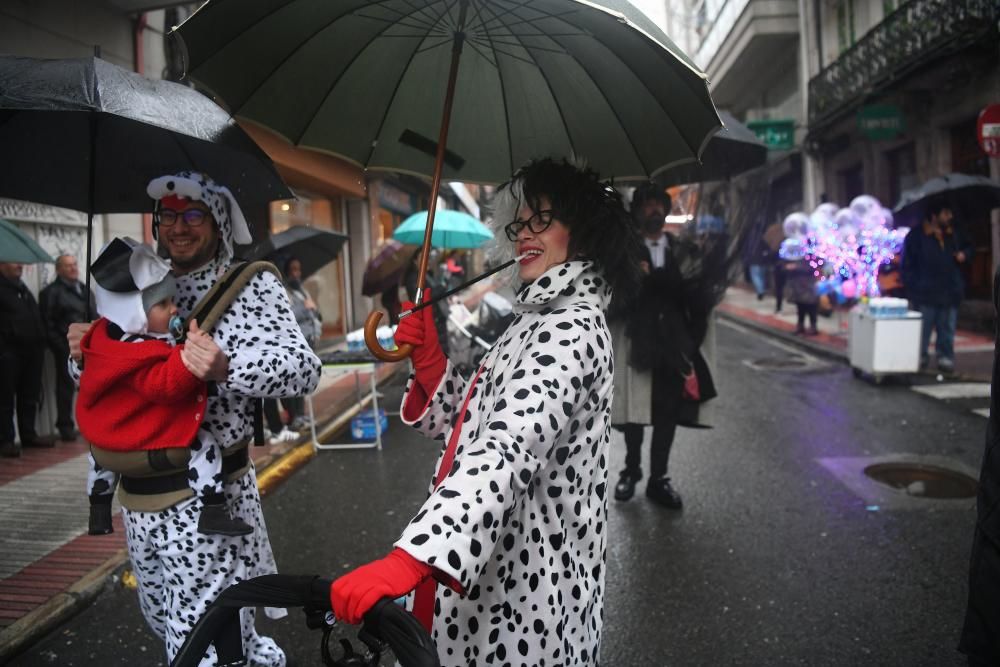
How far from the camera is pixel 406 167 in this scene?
235 centimetres

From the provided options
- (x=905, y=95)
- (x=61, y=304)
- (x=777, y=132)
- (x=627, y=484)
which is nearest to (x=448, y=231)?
(x=61, y=304)

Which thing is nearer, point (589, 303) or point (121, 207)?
point (589, 303)

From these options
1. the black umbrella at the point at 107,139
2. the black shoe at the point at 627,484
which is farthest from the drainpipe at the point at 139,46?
the black shoe at the point at 627,484

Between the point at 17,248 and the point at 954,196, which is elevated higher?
the point at 954,196

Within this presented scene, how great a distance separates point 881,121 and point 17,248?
53.2 ft

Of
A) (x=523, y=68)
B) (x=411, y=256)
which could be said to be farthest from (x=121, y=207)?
(x=411, y=256)

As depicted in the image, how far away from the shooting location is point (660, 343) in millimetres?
4168

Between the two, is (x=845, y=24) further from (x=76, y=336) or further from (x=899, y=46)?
(x=76, y=336)

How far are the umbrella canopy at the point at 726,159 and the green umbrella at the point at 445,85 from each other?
159 cm

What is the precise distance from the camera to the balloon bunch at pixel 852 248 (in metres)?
12.0

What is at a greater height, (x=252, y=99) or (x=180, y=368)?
(x=252, y=99)

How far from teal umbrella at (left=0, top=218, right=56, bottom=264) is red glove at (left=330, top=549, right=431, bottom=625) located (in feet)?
16.4

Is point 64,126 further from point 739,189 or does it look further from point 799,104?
point 799,104

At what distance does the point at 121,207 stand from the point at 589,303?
1933mm
